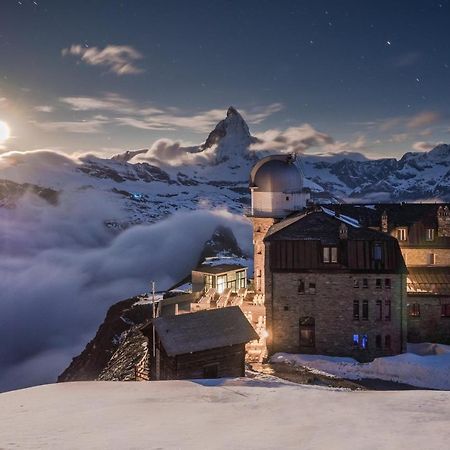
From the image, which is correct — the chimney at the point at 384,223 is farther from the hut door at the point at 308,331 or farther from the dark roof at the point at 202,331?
the dark roof at the point at 202,331

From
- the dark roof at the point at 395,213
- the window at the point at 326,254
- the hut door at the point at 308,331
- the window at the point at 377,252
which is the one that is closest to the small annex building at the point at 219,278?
the dark roof at the point at 395,213

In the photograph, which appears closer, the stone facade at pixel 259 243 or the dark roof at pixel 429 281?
the dark roof at pixel 429 281

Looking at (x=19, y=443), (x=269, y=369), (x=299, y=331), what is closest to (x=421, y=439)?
(x=19, y=443)

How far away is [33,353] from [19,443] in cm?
18374

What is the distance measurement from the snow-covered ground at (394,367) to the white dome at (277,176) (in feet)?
65.9

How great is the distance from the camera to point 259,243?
162ft

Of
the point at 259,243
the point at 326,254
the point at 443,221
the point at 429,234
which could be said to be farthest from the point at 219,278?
the point at 326,254

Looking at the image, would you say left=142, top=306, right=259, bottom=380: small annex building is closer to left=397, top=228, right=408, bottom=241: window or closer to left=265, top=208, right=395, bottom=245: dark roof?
left=265, top=208, right=395, bottom=245: dark roof

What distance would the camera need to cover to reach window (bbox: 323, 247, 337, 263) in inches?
1328

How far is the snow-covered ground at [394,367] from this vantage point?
28.8 m

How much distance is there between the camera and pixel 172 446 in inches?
269

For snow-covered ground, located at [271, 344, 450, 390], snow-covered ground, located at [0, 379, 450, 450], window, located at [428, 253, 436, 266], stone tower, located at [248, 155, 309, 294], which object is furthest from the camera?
stone tower, located at [248, 155, 309, 294]

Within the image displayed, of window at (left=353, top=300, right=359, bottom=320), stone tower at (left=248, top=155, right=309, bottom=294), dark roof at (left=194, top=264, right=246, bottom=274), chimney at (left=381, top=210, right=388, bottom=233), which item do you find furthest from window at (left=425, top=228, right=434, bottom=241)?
dark roof at (left=194, top=264, right=246, bottom=274)

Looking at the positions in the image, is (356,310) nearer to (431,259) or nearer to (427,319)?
(427,319)
